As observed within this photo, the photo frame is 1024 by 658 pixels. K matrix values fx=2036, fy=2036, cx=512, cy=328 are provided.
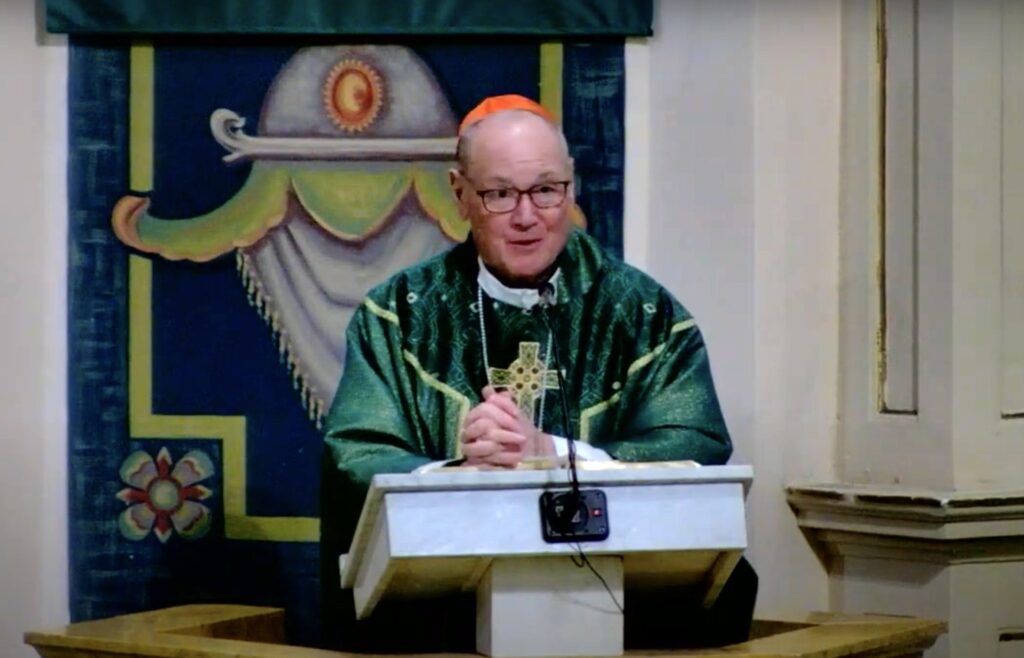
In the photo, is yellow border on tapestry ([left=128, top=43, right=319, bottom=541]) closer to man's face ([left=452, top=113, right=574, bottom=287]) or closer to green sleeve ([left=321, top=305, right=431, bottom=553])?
green sleeve ([left=321, top=305, right=431, bottom=553])

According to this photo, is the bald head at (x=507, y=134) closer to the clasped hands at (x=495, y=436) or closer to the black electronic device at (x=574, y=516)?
the clasped hands at (x=495, y=436)

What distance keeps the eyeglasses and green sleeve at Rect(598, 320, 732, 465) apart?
1.13 ft

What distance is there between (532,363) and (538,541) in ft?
2.50

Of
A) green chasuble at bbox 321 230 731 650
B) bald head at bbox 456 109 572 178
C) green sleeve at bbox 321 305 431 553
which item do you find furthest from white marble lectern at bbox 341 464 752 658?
bald head at bbox 456 109 572 178

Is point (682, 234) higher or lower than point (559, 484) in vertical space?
higher

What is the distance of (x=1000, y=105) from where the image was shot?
4430 mm

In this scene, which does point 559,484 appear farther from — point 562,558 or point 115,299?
point 115,299

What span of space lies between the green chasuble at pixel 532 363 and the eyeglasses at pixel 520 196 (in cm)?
19

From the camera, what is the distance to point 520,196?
11.9ft

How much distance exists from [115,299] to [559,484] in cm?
193

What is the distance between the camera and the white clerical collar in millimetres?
3771

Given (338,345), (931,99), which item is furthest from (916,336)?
(338,345)

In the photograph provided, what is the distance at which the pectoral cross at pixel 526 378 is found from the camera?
3.75m

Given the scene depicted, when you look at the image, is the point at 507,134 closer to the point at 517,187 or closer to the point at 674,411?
the point at 517,187
